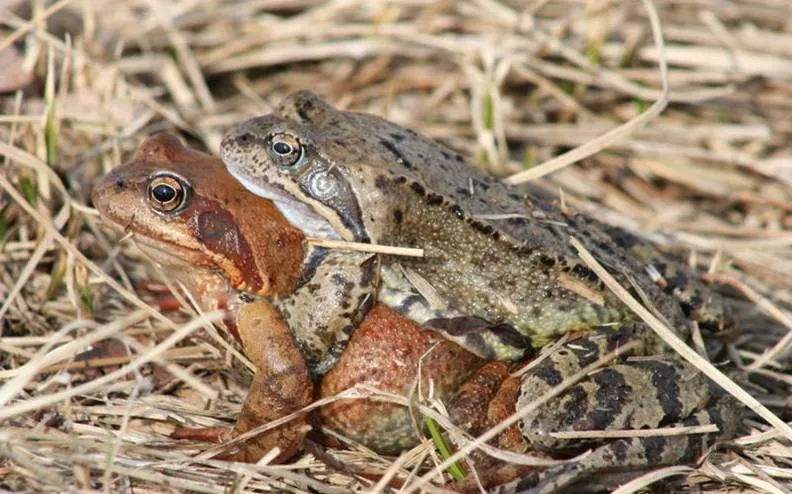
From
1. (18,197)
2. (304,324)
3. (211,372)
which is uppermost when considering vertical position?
(18,197)

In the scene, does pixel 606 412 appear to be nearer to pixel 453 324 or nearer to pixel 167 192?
pixel 453 324

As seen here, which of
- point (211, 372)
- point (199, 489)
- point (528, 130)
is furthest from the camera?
point (528, 130)

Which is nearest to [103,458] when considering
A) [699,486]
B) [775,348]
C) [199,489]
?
[199,489]

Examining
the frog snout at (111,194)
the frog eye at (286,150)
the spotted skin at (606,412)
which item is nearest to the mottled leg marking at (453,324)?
the spotted skin at (606,412)

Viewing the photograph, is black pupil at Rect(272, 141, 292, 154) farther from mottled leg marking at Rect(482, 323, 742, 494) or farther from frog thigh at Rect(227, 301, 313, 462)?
mottled leg marking at Rect(482, 323, 742, 494)

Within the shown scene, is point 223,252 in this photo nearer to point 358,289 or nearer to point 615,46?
point 358,289

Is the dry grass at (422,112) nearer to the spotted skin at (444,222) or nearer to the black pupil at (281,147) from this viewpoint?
the spotted skin at (444,222)

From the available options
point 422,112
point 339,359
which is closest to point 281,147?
point 339,359
